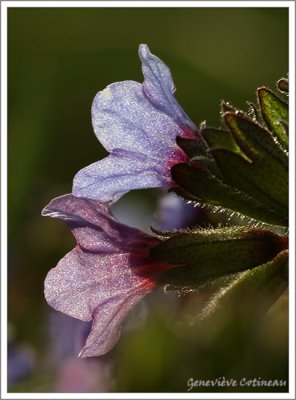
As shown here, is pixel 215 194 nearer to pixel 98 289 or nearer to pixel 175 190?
pixel 175 190

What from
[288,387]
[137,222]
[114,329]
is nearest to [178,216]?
[137,222]

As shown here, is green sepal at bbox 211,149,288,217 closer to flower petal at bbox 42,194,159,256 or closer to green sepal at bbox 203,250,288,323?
green sepal at bbox 203,250,288,323

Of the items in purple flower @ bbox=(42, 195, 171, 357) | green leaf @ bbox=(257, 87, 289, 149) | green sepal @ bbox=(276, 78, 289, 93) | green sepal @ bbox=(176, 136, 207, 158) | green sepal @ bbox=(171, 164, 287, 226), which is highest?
green sepal @ bbox=(276, 78, 289, 93)

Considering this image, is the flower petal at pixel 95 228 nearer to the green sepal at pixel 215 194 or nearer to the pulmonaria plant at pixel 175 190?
the pulmonaria plant at pixel 175 190

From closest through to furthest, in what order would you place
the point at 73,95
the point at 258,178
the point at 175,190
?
the point at 258,178, the point at 175,190, the point at 73,95

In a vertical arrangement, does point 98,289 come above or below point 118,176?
below

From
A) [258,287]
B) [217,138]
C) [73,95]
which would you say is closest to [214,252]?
[258,287]

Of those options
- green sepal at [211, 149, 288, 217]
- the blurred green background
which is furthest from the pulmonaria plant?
the blurred green background
